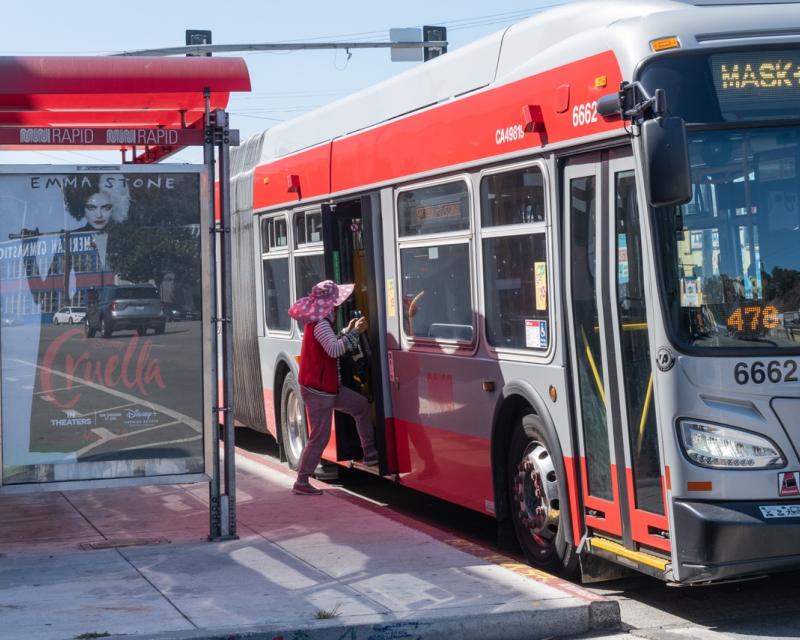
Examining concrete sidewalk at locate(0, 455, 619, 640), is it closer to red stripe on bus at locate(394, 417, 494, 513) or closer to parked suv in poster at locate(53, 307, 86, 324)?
red stripe on bus at locate(394, 417, 494, 513)

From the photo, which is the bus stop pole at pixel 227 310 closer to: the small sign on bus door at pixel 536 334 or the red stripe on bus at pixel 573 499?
the small sign on bus door at pixel 536 334

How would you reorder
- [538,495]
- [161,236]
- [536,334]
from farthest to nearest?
[161,236] → [538,495] → [536,334]

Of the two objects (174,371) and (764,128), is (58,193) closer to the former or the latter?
(174,371)

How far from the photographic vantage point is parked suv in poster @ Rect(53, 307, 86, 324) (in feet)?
30.2

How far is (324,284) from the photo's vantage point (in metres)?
11.1

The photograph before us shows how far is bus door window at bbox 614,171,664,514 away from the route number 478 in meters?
0.43

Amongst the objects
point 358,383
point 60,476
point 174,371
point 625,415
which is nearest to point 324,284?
point 358,383

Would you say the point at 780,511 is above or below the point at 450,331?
below

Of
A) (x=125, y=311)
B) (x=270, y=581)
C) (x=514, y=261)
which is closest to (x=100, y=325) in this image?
(x=125, y=311)

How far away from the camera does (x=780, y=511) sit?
21.9 feet

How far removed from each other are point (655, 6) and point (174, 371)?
420 centimetres

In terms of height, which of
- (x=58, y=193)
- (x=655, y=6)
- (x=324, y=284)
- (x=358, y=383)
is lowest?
(x=358, y=383)

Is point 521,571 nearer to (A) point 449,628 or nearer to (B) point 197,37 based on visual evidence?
(A) point 449,628

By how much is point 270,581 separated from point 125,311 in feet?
7.61
